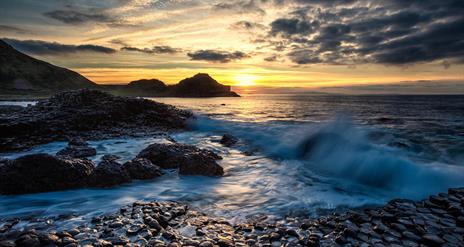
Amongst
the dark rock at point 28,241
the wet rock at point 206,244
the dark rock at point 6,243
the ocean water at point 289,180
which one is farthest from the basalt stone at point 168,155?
the dark rock at point 6,243

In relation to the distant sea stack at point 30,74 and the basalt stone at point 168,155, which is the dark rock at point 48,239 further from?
the distant sea stack at point 30,74

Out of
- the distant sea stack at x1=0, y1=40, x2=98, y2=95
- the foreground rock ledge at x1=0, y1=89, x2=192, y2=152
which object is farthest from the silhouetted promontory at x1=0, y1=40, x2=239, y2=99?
the foreground rock ledge at x1=0, y1=89, x2=192, y2=152

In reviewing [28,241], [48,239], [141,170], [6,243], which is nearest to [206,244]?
[48,239]

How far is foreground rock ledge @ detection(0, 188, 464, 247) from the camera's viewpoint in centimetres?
410

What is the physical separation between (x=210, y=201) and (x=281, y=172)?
3.65m

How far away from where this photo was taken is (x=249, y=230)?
468 centimetres

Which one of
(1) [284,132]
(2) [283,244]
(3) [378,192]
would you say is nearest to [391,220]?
(2) [283,244]

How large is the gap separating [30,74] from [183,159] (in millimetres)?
181574

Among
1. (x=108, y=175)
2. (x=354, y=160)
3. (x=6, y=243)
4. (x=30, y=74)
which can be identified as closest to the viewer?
(x=6, y=243)

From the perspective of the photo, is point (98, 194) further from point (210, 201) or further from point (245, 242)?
point (245, 242)

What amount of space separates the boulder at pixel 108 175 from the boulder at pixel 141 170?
0.25 m

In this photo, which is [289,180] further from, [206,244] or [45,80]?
[45,80]

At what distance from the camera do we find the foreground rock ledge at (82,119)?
40.2ft

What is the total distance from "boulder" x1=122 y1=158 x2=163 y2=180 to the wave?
5.09m
